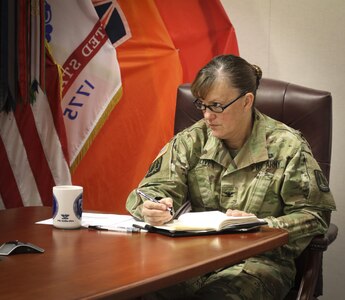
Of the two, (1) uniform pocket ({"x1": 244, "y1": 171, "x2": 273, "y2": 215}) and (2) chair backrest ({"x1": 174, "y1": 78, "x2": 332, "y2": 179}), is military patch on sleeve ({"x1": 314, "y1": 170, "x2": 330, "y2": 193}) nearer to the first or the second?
(1) uniform pocket ({"x1": 244, "y1": 171, "x2": 273, "y2": 215})

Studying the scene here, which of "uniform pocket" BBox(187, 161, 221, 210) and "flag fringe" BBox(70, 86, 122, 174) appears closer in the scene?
"uniform pocket" BBox(187, 161, 221, 210)

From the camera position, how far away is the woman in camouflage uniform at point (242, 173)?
7.02 feet

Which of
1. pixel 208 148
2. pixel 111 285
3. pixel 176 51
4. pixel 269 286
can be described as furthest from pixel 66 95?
pixel 111 285

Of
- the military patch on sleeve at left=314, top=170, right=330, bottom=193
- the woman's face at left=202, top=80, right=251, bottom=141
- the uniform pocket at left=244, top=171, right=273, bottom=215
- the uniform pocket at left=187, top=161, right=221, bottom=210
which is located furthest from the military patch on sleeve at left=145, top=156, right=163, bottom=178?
the military patch on sleeve at left=314, top=170, right=330, bottom=193

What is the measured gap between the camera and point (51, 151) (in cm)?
307

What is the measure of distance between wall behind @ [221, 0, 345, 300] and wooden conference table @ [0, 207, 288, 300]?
5.21 feet

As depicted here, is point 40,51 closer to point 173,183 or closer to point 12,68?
point 12,68

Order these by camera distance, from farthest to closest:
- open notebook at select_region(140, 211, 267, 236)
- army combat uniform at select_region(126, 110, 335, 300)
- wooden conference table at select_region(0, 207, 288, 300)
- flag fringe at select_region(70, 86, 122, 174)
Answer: flag fringe at select_region(70, 86, 122, 174) → army combat uniform at select_region(126, 110, 335, 300) → open notebook at select_region(140, 211, 267, 236) → wooden conference table at select_region(0, 207, 288, 300)

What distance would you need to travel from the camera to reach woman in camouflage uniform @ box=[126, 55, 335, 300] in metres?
2.14

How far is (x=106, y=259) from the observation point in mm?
1499

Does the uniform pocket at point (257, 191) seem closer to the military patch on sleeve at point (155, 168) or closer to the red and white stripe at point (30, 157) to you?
the military patch on sleeve at point (155, 168)

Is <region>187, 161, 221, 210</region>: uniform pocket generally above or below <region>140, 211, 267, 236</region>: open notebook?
below

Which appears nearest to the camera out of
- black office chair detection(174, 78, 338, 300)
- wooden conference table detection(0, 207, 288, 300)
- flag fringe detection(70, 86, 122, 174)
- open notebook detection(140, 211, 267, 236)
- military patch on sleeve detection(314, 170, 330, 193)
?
wooden conference table detection(0, 207, 288, 300)

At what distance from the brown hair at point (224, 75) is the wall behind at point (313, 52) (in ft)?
3.64
